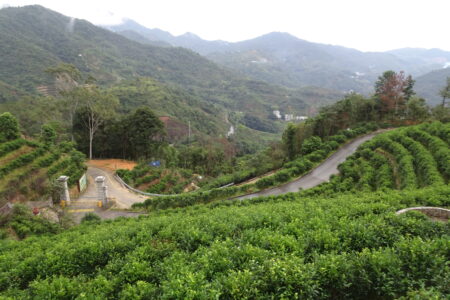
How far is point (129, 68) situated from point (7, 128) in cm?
13326

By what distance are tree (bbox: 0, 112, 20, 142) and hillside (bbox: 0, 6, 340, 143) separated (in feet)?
160

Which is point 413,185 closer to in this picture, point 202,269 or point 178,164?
point 202,269

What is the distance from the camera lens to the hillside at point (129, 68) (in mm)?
81438

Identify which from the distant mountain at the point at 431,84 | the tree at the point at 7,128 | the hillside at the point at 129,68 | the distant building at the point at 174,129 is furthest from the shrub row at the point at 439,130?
the distant mountain at the point at 431,84

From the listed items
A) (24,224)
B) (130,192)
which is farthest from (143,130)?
(24,224)

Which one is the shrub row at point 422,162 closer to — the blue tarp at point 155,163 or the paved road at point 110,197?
the paved road at point 110,197

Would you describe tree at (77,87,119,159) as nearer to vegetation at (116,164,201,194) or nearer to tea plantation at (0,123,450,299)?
vegetation at (116,164,201,194)

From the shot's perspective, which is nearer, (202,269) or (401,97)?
(202,269)

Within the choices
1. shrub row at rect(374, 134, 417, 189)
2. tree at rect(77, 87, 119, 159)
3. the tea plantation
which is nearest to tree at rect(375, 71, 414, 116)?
shrub row at rect(374, 134, 417, 189)

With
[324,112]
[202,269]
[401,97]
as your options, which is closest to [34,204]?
[202,269]

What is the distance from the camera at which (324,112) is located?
27.4m

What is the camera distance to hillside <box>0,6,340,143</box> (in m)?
81.4

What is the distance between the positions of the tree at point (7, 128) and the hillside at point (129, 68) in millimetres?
48663

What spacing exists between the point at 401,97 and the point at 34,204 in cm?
3754
